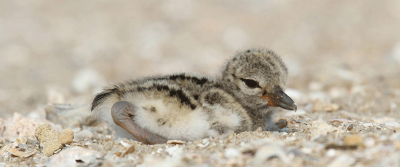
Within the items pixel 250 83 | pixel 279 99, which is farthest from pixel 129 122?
pixel 279 99

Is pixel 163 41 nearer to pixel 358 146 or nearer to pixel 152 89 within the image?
pixel 152 89

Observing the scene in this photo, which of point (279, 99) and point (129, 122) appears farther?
point (279, 99)

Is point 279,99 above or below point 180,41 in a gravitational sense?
below

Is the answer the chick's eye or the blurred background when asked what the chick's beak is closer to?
the chick's eye

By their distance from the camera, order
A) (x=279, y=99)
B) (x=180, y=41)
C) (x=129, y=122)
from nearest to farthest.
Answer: (x=129, y=122) → (x=279, y=99) → (x=180, y=41)

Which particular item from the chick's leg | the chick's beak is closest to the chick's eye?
the chick's beak

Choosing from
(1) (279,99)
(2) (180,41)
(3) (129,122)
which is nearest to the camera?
(3) (129,122)

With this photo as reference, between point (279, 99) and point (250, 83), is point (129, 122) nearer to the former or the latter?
point (250, 83)
